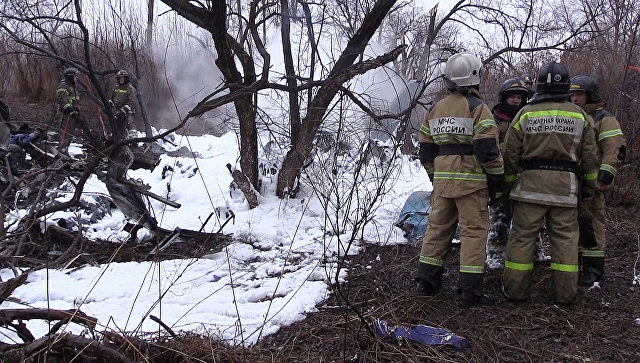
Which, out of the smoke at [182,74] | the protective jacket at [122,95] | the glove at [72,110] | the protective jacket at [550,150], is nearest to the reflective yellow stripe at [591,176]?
the protective jacket at [550,150]

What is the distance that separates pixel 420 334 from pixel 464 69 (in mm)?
1916

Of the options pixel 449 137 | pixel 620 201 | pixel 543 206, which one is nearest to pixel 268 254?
pixel 449 137

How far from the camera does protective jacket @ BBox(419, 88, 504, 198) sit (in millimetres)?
3329

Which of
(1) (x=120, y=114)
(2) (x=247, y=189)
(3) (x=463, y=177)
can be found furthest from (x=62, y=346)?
(1) (x=120, y=114)

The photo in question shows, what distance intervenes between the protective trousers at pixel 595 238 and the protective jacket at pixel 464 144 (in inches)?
46.1

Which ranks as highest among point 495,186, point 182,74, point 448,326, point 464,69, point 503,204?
point 182,74

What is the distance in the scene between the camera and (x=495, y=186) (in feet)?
11.9

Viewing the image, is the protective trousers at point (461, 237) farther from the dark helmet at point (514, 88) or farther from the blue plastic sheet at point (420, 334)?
the dark helmet at point (514, 88)

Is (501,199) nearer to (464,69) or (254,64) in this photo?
(464,69)

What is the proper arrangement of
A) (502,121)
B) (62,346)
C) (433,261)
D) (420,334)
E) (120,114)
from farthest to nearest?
1. (120,114)
2. (502,121)
3. (433,261)
4. (420,334)
5. (62,346)

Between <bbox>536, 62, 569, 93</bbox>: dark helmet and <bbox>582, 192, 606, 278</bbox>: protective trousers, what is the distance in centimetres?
108

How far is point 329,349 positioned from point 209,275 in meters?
1.85

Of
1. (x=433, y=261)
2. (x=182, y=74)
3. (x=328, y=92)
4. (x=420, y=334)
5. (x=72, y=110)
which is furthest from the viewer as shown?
(x=182, y=74)

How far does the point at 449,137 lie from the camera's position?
139 inches
